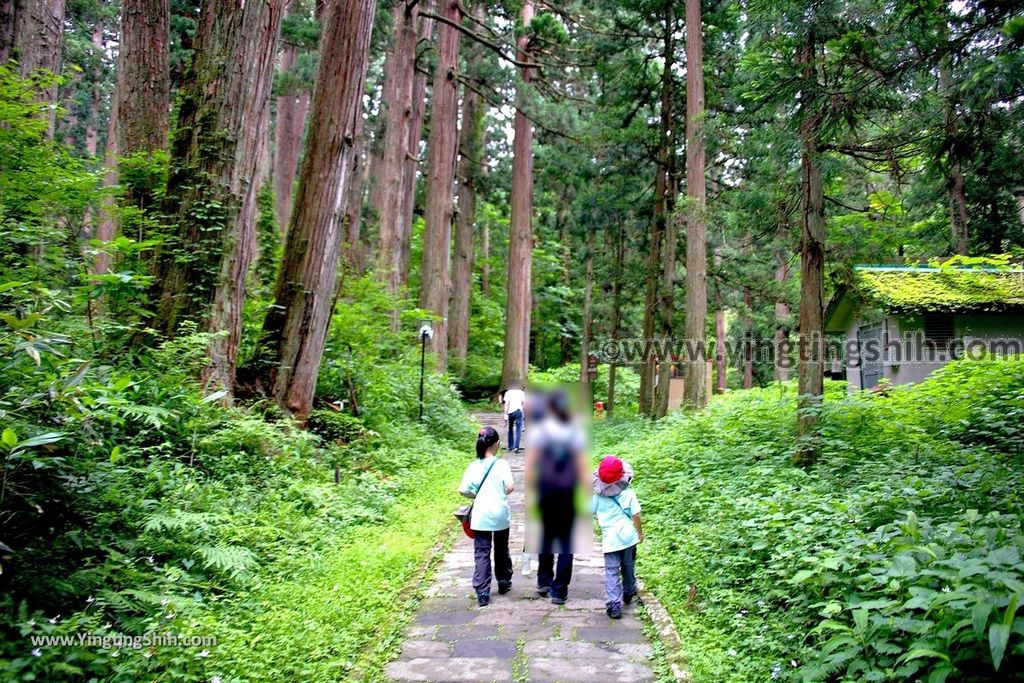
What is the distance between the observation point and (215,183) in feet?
27.5

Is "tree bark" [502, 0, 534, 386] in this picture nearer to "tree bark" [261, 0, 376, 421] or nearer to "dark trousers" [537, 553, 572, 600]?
"tree bark" [261, 0, 376, 421]

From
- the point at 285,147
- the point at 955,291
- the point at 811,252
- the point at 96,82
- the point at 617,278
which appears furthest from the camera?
the point at 285,147

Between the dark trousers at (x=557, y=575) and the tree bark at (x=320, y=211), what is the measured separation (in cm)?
499

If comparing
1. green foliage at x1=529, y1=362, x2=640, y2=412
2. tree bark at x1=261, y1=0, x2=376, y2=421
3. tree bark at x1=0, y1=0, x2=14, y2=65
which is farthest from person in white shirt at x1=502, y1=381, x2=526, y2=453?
green foliage at x1=529, y1=362, x2=640, y2=412

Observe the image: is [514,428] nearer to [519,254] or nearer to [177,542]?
[519,254]

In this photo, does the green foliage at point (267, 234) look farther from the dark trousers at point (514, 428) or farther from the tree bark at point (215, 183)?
the tree bark at point (215, 183)

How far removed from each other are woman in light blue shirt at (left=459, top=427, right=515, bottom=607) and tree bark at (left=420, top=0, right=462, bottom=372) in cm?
1298

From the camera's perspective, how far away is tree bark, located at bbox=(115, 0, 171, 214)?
9898 mm

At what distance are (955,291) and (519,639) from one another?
14.4 m

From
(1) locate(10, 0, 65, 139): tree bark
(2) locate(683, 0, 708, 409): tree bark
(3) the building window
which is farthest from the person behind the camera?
(3) the building window

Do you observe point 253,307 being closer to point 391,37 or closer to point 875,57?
point 875,57

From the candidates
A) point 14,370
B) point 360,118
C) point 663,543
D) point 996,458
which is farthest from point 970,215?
point 14,370

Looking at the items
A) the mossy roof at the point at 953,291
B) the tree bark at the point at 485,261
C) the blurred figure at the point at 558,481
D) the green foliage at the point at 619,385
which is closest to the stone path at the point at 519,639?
the blurred figure at the point at 558,481

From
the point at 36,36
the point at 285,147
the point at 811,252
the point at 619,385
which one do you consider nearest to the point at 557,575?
the point at 811,252
